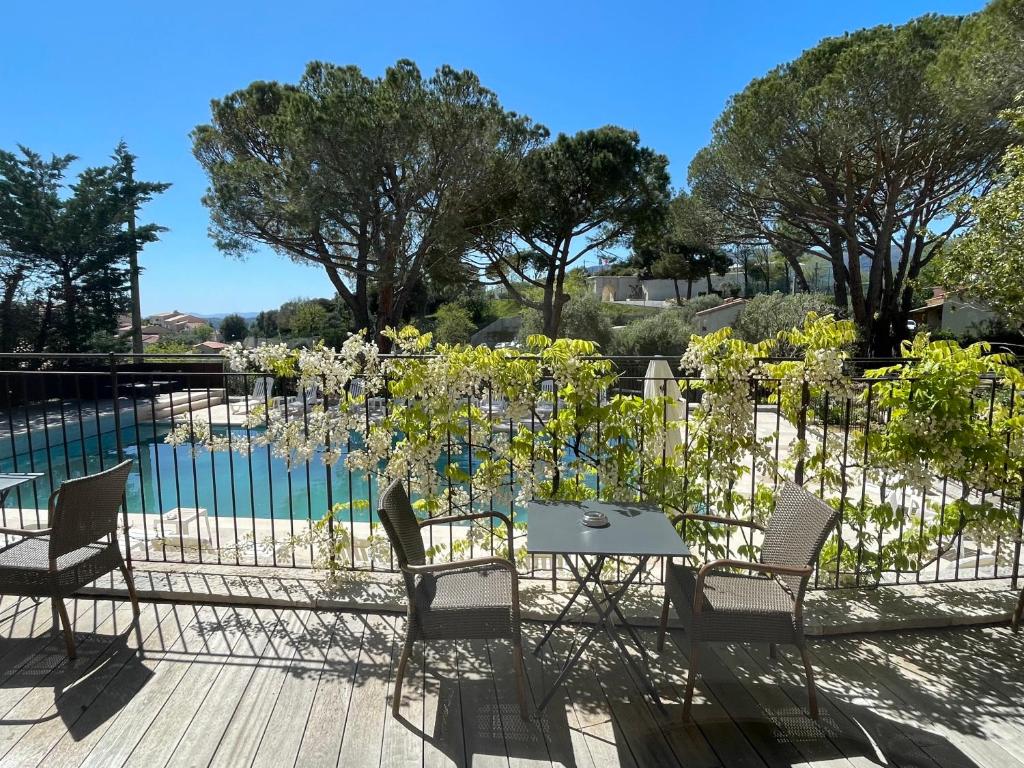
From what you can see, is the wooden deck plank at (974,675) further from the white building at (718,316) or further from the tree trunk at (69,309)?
the tree trunk at (69,309)

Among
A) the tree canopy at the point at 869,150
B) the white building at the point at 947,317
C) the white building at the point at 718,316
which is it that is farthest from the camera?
the white building at the point at 718,316

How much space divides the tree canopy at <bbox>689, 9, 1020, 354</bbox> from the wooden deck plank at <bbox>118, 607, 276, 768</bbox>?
1205cm

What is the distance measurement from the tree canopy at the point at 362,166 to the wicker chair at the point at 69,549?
12.4 meters

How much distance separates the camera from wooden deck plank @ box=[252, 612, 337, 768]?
182 cm

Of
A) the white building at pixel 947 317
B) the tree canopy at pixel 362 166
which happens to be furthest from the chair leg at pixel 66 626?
the white building at pixel 947 317

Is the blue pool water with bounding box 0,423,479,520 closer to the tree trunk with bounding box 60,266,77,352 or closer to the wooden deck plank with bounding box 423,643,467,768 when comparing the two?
the wooden deck plank with bounding box 423,643,467,768

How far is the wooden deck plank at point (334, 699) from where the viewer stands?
183 cm

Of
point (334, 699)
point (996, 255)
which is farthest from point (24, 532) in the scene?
point (996, 255)

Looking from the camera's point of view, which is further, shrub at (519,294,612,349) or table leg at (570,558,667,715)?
shrub at (519,294,612,349)

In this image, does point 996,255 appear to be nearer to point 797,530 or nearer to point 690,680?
point 797,530

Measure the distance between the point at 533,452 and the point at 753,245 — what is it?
17605mm

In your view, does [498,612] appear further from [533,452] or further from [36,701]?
[36,701]

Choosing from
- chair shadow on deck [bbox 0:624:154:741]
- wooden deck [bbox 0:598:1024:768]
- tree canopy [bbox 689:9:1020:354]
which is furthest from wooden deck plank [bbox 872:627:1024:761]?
tree canopy [bbox 689:9:1020:354]

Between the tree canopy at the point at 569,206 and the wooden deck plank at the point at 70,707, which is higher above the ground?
the tree canopy at the point at 569,206
